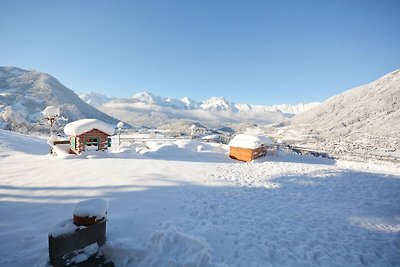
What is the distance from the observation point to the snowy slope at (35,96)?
12300 cm

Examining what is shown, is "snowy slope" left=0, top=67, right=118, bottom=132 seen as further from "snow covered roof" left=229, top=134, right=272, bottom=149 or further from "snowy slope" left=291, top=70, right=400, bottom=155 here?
"snowy slope" left=291, top=70, right=400, bottom=155

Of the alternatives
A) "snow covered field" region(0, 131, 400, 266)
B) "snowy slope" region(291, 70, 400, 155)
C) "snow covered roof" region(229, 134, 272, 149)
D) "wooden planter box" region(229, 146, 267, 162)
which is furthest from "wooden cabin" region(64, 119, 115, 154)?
"snowy slope" region(291, 70, 400, 155)

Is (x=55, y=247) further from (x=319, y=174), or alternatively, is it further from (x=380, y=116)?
(x=380, y=116)

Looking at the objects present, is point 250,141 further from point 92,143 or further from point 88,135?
point 88,135

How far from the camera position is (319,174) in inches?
605

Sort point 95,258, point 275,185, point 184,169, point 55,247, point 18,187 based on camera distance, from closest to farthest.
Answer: point 55,247 → point 95,258 → point 18,187 → point 275,185 → point 184,169

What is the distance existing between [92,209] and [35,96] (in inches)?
7129

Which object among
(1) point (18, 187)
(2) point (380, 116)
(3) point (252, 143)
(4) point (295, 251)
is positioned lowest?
(4) point (295, 251)

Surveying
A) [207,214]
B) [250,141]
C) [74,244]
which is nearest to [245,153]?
[250,141]

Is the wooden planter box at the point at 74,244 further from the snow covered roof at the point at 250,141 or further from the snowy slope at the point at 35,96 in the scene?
the snowy slope at the point at 35,96

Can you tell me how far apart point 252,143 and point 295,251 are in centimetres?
1480

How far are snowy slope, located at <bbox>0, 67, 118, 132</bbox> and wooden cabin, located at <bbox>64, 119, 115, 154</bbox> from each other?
11217 cm

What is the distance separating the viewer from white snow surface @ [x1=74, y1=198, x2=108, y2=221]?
4.66 m

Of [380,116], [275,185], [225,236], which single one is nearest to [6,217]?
[225,236]
